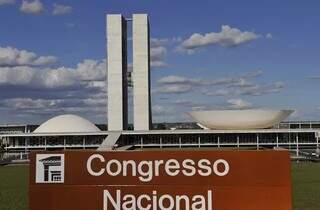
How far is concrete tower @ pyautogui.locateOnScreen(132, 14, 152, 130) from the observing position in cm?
10019

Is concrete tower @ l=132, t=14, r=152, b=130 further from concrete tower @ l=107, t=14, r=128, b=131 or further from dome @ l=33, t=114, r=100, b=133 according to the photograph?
dome @ l=33, t=114, r=100, b=133

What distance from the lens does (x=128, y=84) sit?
10569cm

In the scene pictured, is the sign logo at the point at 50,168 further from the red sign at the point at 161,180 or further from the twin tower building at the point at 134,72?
the twin tower building at the point at 134,72

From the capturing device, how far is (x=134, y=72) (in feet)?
332

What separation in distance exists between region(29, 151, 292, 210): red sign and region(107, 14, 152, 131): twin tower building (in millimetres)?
93812

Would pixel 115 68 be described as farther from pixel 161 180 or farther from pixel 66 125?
pixel 161 180

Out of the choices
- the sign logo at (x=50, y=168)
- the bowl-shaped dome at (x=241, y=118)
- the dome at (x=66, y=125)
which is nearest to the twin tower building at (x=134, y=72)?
the dome at (x=66, y=125)

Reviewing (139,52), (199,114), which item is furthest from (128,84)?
(199,114)

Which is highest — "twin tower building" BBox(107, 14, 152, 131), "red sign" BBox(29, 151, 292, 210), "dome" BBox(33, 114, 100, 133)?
"twin tower building" BBox(107, 14, 152, 131)

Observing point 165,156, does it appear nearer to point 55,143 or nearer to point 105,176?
point 105,176

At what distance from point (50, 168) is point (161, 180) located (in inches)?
47.1

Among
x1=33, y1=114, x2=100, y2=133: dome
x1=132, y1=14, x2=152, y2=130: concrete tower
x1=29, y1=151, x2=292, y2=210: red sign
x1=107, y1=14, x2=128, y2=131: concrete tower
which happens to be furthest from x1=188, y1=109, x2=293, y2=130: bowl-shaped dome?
x1=29, y1=151, x2=292, y2=210: red sign

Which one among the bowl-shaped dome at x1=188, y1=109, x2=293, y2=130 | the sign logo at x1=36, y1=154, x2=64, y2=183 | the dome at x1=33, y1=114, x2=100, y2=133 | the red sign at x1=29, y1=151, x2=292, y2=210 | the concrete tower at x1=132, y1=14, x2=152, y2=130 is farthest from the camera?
the concrete tower at x1=132, y1=14, x2=152, y2=130

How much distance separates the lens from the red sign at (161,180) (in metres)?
5.72
